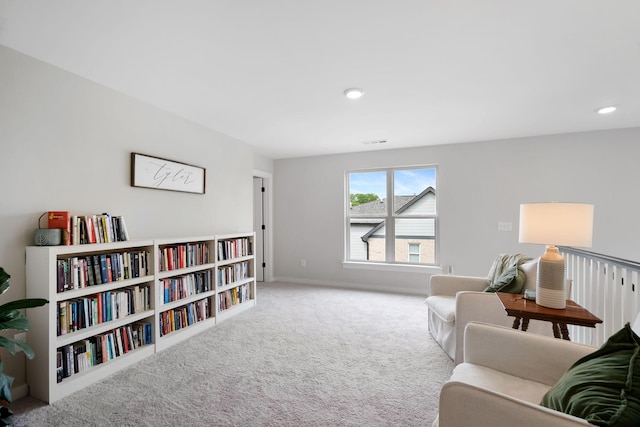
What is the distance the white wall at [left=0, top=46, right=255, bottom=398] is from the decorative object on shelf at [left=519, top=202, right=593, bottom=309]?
3167mm

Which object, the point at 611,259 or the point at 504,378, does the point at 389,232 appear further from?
the point at 504,378

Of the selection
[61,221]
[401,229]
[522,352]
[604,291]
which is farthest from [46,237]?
[401,229]

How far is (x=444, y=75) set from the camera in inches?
92.4

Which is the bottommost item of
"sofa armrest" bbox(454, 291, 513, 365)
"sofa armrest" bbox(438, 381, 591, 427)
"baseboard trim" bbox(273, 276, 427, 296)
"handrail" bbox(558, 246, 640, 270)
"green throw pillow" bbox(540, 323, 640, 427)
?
"baseboard trim" bbox(273, 276, 427, 296)

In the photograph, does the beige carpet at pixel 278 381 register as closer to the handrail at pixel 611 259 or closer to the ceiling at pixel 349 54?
the handrail at pixel 611 259

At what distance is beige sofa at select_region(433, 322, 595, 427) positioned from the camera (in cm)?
93

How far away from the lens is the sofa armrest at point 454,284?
2.85 metres

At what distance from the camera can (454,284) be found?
9.70ft

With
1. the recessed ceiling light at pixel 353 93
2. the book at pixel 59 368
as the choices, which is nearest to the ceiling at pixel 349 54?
the recessed ceiling light at pixel 353 93

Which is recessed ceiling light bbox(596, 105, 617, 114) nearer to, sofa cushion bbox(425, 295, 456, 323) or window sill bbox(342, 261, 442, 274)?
sofa cushion bbox(425, 295, 456, 323)

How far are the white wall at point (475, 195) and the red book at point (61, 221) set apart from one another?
11.8 feet

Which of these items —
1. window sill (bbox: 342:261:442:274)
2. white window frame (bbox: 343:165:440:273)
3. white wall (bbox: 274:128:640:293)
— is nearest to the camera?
white wall (bbox: 274:128:640:293)

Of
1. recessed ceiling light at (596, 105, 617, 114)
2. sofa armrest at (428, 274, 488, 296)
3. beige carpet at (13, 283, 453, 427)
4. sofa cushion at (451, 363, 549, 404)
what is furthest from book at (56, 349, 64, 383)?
recessed ceiling light at (596, 105, 617, 114)

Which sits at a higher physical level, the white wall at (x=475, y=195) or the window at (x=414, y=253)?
the white wall at (x=475, y=195)
